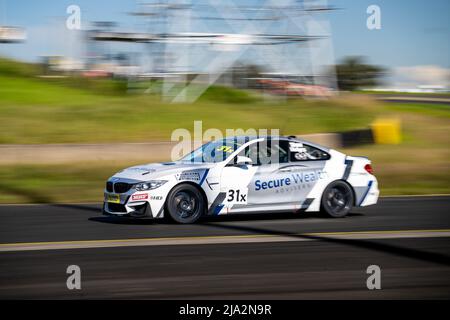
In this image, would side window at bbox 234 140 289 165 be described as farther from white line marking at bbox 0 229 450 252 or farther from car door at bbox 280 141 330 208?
white line marking at bbox 0 229 450 252

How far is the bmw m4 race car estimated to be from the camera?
1105 centimetres

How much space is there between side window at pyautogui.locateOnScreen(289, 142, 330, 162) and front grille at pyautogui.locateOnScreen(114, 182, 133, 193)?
9.22 feet

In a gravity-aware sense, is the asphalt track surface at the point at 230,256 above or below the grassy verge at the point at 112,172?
below

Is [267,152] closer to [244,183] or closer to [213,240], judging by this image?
[244,183]

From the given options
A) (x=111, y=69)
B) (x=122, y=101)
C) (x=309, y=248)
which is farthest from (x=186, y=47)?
(x=309, y=248)

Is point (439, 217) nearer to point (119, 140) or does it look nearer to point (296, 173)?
point (296, 173)

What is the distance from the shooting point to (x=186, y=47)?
32.9 m

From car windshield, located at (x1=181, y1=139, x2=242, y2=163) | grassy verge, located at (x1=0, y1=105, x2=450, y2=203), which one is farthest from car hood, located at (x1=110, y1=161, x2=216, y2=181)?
grassy verge, located at (x1=0, y1=105, x2=450, y2=203)

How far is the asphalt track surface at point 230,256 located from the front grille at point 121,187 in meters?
0.57

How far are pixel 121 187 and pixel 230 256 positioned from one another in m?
3.28

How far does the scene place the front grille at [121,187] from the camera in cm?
1109

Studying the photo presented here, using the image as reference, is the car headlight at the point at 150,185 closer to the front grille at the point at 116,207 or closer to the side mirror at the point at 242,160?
the front grille at the point at 116,207

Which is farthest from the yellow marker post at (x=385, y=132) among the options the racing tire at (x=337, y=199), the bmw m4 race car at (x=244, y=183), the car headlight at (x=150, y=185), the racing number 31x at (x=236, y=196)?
the car headlight at (x=150, y=185)

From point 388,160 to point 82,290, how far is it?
17.5 meters
